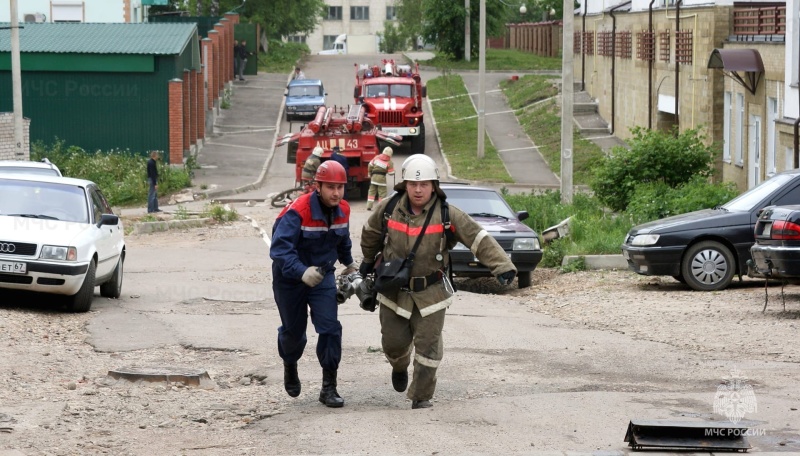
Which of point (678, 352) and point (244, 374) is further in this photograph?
point (678, 352)

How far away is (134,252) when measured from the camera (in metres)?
20.5

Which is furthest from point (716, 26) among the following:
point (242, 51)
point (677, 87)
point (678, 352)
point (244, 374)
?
point (242, 51)

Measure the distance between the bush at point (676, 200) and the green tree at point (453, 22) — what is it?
43.1 meters

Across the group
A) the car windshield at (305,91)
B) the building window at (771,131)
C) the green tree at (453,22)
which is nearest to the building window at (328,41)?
the green tree at (453,22)

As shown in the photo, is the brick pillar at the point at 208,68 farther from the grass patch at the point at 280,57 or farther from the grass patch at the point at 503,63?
the grass patch at the point at 503,63

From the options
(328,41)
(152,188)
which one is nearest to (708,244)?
(152,188)

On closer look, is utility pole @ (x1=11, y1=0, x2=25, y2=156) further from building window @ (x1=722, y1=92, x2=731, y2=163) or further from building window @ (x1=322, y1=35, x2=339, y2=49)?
building window @ (x1=322, y1=35, x2=339, y2=49)

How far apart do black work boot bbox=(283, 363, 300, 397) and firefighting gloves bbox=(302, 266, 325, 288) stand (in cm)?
78

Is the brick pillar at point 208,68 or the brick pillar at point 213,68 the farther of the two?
the brick pillar at point 213,68

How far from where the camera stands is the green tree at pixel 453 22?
63.0m

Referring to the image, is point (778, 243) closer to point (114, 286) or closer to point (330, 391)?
point (330, 391)

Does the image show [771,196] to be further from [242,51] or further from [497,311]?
[242,51]

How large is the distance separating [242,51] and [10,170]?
1687 inches

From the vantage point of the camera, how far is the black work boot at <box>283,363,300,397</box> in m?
8.51
